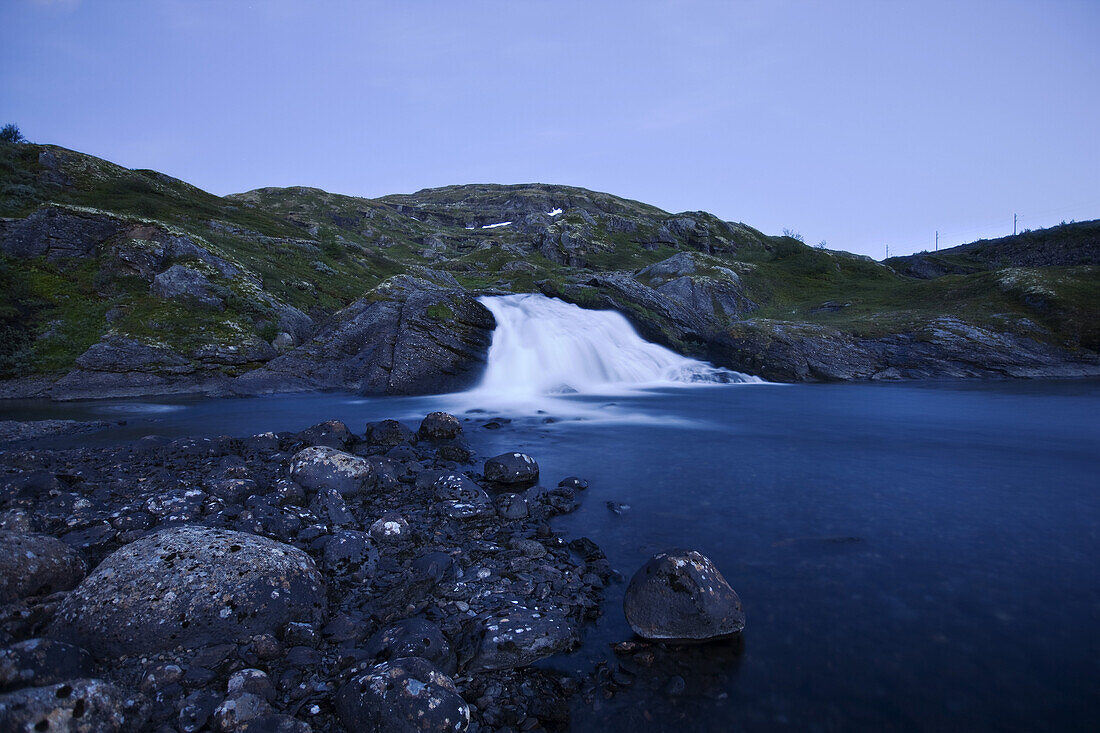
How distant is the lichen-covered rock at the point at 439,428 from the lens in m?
14.0

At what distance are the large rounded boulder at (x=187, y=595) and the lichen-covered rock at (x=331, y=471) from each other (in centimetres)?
313

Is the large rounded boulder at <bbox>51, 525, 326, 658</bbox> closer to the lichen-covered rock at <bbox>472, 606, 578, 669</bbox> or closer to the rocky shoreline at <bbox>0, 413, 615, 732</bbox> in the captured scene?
the rocky shoreline at <bbox>0, 413, 615, 732</bbox>

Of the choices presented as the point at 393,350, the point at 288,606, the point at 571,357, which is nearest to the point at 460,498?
the point at 288,606

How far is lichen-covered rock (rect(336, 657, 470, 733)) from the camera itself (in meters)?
3.67

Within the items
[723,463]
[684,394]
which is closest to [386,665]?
[723,463]

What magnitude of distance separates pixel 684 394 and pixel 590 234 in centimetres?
4305

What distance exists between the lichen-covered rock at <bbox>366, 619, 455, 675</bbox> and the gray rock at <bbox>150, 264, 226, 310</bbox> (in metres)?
30.2

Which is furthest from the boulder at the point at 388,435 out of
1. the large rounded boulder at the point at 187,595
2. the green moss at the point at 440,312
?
the green moss at the point at 440,312

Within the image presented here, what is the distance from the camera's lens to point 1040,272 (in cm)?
3612

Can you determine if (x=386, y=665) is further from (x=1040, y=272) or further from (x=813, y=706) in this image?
(x=1040, y=272)

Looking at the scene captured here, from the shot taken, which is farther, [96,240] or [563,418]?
[96,240]

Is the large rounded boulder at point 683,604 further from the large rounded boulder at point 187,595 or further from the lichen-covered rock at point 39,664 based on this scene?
the lichen-covered rock at point 39,664

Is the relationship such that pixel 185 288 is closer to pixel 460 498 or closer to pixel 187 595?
pixel 460 498

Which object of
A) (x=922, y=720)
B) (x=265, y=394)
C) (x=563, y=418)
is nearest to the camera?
(x=922, y=720)
